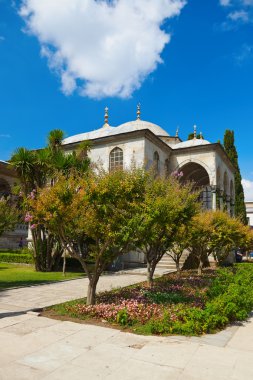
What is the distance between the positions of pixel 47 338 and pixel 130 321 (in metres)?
2.04

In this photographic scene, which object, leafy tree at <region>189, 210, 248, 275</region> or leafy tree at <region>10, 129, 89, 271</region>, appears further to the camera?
leafy tree at <region>10, 129, 89, 271</region>

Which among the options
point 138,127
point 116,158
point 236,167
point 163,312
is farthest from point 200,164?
point 163,312

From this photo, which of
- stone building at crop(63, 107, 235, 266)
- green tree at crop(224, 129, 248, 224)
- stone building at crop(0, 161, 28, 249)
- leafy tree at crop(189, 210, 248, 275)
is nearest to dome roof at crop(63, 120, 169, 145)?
stone building at crop(63, 107, 235, 266)

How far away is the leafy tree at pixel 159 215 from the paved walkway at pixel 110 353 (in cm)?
296

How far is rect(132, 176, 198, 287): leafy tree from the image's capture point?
30.1 ft

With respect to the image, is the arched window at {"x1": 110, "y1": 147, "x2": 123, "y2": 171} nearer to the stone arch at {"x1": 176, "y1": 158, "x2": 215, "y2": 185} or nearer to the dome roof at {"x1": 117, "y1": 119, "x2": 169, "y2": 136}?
the dome roof at {"x1": 117, "y1": 119, "x2": 169, "y2": 136}

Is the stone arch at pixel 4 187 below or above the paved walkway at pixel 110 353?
above

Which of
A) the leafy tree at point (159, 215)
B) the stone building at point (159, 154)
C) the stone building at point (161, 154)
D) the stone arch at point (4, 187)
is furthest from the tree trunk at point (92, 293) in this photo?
the stone arch at point (4, 187)

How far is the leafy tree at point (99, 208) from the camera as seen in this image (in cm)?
856

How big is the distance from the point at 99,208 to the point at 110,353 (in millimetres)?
3753

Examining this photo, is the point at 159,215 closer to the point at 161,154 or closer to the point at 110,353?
the point at 110,353

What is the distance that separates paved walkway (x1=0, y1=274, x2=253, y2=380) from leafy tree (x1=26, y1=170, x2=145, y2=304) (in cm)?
227

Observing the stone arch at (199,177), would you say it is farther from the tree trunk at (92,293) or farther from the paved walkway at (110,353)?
the paved walkway at (110,353)

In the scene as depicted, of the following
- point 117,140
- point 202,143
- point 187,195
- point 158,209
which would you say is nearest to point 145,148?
point 117,140
